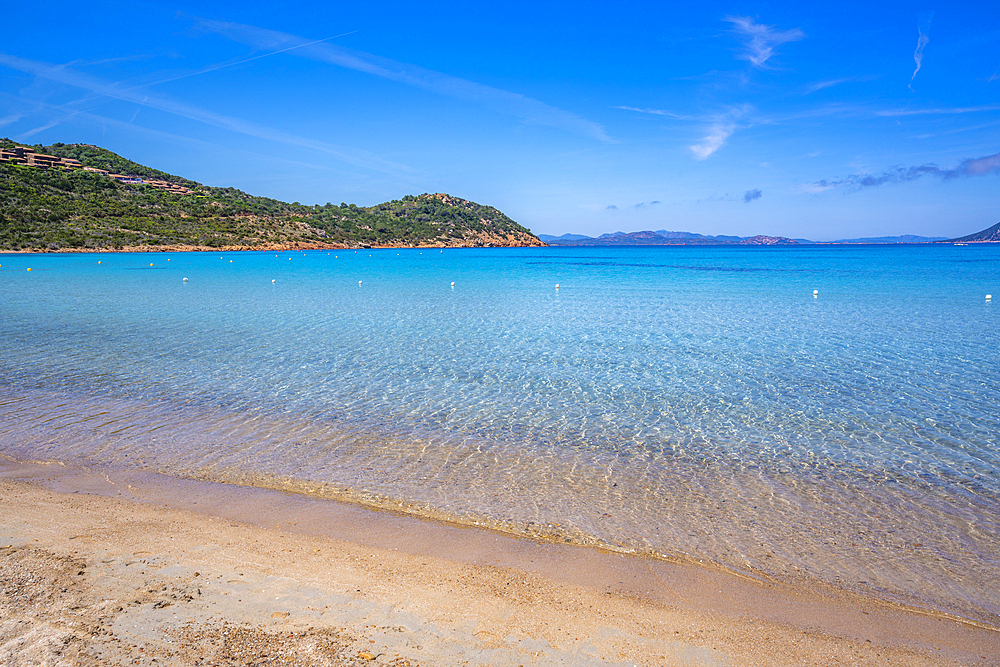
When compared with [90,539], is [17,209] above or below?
above

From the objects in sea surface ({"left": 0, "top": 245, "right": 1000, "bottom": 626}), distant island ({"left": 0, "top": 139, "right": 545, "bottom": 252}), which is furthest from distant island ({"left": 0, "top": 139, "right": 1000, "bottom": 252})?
sea surface ({"left": 0, "top": 245, "right": 1000, "bottom": 626})

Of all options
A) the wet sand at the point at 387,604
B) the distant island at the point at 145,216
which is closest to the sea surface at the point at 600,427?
the wet sand at the point at 387,604

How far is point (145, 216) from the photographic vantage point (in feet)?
312

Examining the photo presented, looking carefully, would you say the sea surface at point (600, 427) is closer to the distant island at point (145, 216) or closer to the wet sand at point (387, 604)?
the wet sand at point (387, 604)

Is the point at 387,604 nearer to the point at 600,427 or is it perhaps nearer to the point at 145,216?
the point at 600,427

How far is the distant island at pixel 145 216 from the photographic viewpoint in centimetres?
7831

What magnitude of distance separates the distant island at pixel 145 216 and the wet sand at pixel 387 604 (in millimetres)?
86494

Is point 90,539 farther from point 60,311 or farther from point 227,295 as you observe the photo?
point 227,295

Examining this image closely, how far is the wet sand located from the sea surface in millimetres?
430

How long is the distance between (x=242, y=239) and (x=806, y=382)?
10907cm

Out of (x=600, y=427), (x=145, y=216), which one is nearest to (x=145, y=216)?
(x=145, y=216)

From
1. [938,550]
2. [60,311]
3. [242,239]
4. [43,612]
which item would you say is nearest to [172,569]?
[43,612]

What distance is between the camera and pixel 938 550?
485 cm

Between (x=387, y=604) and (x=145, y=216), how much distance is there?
11086cm
